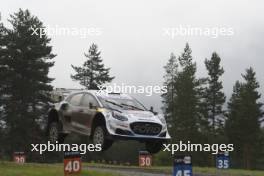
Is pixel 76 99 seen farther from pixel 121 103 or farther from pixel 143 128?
pixel 143 128

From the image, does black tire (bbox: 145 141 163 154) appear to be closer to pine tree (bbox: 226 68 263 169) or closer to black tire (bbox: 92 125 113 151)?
black tire (bbox: 92 125 113 151)

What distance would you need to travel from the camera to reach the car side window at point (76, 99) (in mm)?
10465

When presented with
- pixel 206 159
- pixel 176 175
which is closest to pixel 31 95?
pixel 176 175

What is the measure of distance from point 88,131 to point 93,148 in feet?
1.25

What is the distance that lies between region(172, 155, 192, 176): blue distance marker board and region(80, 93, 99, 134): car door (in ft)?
16.3

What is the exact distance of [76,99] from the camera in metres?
10.5

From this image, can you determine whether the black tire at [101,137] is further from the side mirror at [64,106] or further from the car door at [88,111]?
the side mirror at [64,106]

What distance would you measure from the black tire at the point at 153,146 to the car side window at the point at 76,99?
1.43 m

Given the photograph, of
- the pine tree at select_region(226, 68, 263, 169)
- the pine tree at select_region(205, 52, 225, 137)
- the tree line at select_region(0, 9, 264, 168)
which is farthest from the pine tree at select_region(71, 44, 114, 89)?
the pine tree at select_region(226, 68, 263, 169)

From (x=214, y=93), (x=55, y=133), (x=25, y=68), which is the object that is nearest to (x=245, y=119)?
(x=214, y=93)

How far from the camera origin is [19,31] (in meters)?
18.9

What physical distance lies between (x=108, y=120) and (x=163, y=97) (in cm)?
482

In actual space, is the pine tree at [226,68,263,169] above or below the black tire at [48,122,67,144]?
above

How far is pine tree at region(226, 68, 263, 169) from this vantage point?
86.7 m
